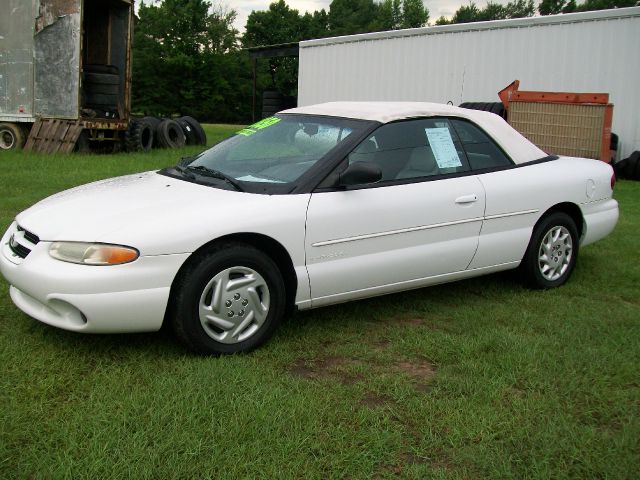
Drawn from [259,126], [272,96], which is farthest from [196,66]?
[259,126]

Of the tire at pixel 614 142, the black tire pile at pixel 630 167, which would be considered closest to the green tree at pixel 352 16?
the tire at pixel 614 142

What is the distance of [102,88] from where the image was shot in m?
15.8

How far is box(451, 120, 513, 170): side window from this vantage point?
15.4ft

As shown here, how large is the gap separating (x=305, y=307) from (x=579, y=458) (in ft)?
5.62

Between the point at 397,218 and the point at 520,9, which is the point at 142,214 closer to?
the point at 397,218

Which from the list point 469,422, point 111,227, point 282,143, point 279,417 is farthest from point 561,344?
point 111,227

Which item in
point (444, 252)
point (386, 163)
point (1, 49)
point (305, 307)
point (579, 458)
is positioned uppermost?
point (1, 49)

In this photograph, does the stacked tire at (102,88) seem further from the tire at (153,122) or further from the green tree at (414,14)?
the green tree at (414,14)

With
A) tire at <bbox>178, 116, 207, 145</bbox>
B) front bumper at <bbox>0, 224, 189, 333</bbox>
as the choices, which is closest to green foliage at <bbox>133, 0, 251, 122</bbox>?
tire at <bbox>178, 116, 207, 145</bbox>

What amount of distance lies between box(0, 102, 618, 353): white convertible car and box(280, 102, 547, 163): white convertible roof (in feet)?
0.05

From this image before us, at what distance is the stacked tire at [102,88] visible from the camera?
1573cm

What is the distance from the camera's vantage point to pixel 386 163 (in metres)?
4.29

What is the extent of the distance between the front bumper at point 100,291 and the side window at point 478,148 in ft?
7.17

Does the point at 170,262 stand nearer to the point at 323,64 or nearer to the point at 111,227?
the point at 111,227
